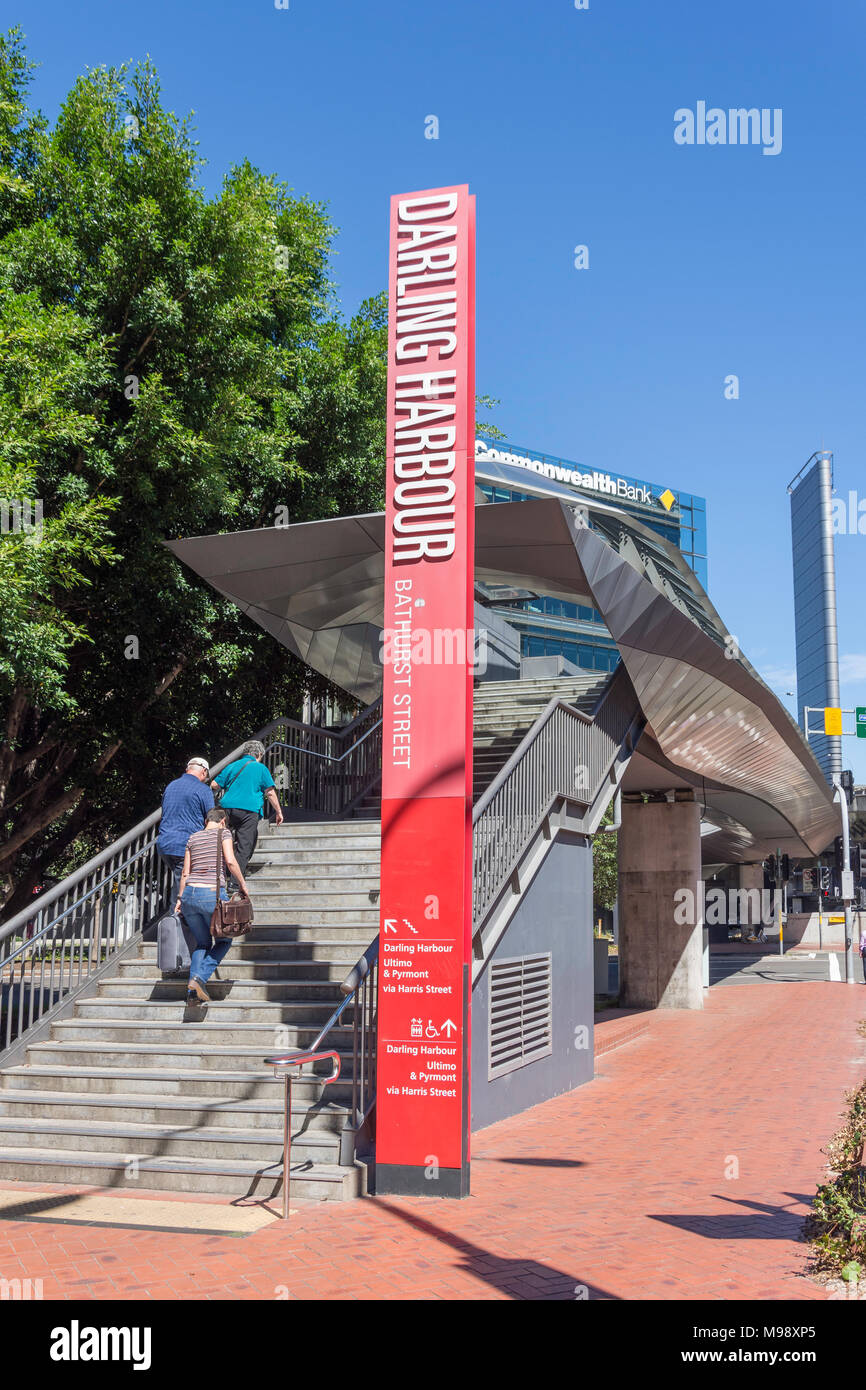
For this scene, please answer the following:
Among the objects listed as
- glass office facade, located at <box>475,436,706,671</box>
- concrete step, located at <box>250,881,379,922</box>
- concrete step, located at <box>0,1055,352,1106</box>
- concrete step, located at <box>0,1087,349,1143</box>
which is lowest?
concrete step, located at <box>0,1087,349,1143</box>

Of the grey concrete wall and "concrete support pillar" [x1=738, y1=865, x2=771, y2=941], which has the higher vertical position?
the grey concrete wall

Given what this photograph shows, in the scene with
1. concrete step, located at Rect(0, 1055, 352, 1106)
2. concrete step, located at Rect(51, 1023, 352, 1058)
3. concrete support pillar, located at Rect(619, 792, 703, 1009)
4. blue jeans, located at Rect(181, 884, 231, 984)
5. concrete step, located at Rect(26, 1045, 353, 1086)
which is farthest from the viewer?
concrete support pillar, located at Rect(619, 792, 703, 1009)

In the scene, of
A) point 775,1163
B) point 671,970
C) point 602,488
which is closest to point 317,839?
point 775,1163

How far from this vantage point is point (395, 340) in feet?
28.2

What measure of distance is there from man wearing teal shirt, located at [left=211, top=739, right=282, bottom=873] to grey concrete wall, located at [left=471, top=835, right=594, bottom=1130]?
281 cm

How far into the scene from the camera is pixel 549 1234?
662cm

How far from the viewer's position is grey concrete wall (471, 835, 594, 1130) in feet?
33.3

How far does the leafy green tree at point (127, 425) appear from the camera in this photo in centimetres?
1201

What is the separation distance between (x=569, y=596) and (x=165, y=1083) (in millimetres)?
8066

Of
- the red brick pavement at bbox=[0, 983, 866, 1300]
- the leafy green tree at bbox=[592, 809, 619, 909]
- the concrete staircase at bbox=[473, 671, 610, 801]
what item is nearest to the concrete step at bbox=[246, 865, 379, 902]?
the red brick pavement at bbox=[0, 983, 866, 1300]

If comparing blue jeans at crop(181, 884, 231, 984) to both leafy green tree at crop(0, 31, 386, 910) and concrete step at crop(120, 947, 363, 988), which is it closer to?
concrete step at crop(120, 947, 363, 988)

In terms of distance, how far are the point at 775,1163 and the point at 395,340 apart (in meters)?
6.88

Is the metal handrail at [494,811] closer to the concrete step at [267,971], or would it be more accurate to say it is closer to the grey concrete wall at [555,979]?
the concrete step at [267,971]
